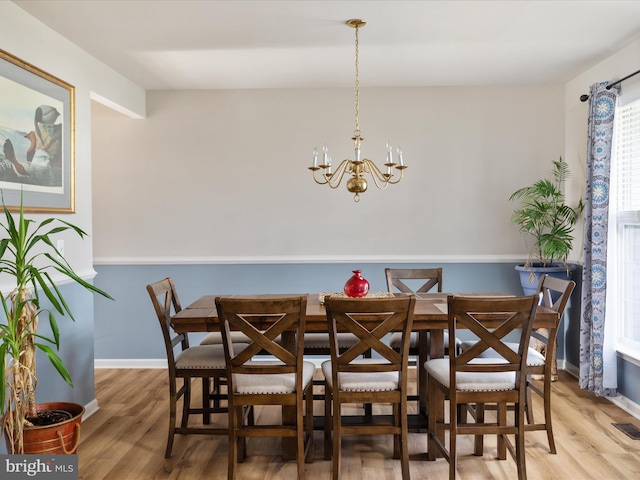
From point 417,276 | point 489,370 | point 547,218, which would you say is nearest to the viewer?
point 489,370

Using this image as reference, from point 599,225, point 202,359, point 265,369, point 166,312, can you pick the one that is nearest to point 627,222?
point 599,225

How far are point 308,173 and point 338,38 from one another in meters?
1.54

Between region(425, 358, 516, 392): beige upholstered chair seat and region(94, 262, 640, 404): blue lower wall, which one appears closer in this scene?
region(425, 358, 516, 392): beige upholstered chair seat

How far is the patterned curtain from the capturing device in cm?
383

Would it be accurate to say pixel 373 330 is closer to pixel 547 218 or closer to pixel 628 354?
pixel 628 354

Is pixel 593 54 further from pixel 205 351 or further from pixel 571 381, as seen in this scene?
pixel 205 351

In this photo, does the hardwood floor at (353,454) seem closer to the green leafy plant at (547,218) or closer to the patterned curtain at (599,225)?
the patterned curtain at (599,225)

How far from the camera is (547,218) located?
4.78 m

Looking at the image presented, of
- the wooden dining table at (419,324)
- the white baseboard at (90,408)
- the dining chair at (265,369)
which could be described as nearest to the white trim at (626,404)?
the wooden dining table at (419,324)

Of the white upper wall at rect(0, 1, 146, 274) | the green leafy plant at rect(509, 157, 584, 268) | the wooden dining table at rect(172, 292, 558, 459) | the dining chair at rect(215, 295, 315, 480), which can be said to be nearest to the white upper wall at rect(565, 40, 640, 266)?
the green leafy plant at rect(509, 157, 584, 268)

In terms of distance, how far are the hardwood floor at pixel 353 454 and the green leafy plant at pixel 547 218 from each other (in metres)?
1.29

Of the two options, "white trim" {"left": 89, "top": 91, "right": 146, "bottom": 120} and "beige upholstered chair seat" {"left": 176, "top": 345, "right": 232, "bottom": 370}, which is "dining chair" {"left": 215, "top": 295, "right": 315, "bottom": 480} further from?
"white trim" {"left": 89, "top": 91, "right": 146, "bottom": 120}

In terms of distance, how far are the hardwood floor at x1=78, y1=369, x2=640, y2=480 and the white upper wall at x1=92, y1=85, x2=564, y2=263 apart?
168 centimetres

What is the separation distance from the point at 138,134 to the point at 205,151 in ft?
2.08
